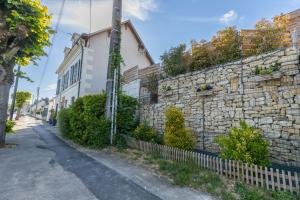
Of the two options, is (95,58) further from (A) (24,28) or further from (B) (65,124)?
(A) (24,28)

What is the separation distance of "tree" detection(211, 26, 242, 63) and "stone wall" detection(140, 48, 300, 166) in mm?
574

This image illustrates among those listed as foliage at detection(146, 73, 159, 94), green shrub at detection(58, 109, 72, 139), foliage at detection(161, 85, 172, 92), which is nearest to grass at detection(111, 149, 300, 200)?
foliage at detection(161, 85, 172, 92)

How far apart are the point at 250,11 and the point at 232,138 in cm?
637

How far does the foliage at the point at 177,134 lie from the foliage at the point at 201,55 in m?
2.56

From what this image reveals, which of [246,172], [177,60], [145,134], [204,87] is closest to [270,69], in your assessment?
[204,87]

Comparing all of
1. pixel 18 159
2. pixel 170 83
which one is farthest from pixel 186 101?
pixel 18 159

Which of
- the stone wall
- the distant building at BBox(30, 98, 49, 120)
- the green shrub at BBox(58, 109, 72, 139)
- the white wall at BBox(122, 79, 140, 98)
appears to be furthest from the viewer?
the distant building at BBox(30, 98, 49, 120)

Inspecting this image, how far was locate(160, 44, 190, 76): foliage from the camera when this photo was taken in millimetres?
8445

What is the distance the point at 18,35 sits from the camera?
776cm

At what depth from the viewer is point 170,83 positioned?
28.4 ft

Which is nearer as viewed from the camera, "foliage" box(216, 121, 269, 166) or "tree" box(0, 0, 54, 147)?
"foliage" box(216, 121, 269, 166)

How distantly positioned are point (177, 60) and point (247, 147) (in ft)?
17.7

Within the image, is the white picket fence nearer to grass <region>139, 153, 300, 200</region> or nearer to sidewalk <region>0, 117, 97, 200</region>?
grass <region>139, 153, 300, 200</region>

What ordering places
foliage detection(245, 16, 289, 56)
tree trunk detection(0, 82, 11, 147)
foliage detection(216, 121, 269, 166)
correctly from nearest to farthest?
foliage detection(216, 121, 269, 166), foliage detection(245, 16, 289, 56), tree trunk detection(0, 82, 11, 147)
